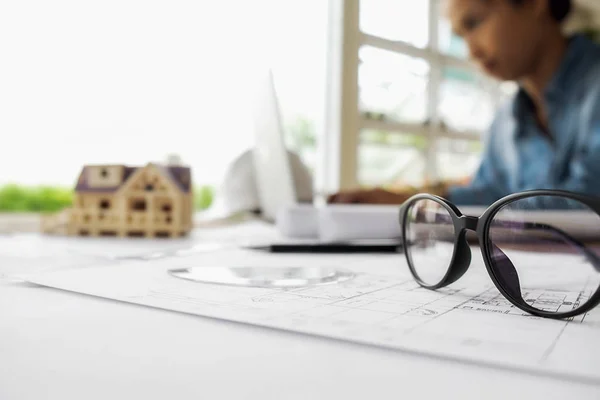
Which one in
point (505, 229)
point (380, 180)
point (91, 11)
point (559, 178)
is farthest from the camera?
point (380, 180)

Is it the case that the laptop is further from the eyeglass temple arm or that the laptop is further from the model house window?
the eyeglass temple arm

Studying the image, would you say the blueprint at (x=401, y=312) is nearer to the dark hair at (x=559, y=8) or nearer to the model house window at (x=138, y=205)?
the model house window at (x=138, y=205)

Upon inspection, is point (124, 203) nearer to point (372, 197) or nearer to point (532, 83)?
point (372, 197)

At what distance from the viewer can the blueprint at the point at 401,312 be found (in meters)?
0.25

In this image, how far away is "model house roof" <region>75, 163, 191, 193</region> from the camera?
0.90m

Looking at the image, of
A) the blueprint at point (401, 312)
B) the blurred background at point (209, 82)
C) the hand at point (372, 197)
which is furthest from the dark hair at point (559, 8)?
the blueprint at point (401, 312)

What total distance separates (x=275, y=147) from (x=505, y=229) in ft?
2.06

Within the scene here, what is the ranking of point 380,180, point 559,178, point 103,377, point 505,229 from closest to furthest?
point 103,377 → point 505,229 → point 559,178 → point 380,180

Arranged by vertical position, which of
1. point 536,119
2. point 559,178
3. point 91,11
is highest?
point 91,11

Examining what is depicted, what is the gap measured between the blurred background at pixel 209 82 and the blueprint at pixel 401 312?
4.25 ft

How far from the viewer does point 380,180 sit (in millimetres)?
2182

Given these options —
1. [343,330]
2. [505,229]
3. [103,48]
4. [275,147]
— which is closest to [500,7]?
[275,147]

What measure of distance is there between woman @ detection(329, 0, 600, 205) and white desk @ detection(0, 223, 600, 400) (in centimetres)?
136

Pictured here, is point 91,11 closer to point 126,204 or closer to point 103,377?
point 126,204
